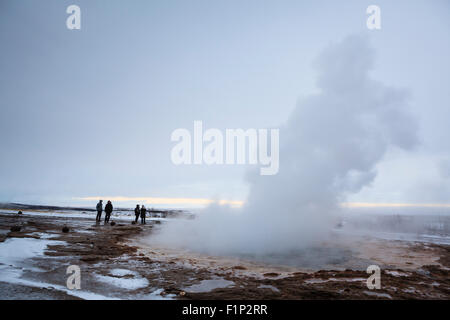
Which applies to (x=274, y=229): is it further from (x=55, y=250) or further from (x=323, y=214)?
(x=55, y=250)

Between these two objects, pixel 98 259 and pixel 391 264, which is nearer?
pixel 98 259

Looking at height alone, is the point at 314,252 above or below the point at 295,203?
below

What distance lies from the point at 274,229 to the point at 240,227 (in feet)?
7.36

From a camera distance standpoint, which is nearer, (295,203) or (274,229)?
(274,229)

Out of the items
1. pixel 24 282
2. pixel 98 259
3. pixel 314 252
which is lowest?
pixel 314 252

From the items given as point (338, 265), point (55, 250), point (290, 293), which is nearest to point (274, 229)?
point (338, 265)

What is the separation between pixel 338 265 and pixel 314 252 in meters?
2.86

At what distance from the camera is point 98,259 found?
7980 mm

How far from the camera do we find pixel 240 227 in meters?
15.2

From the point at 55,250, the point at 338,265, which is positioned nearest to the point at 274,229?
the point at 338,265
